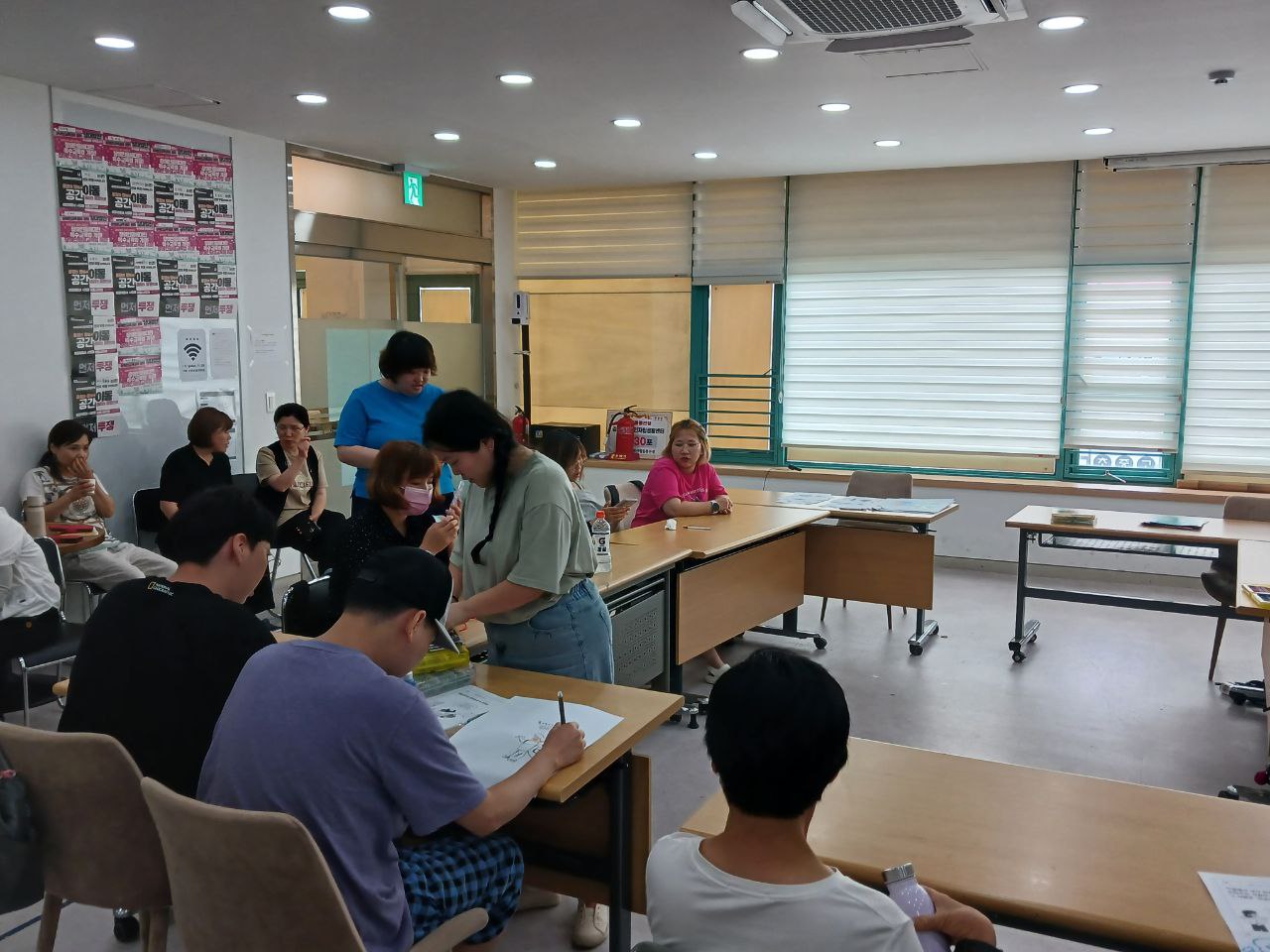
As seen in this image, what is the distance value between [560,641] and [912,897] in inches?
54.9

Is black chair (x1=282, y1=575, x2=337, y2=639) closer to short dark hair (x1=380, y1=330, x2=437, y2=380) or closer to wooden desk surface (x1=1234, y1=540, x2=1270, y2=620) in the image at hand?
short dark hair (x1=380, y1=330, x2=437, y2=380)

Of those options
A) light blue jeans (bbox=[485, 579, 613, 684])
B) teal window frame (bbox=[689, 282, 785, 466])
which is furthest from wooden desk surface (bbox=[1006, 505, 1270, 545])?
light blue jeans (bbox=[485, 579, 613, 684])

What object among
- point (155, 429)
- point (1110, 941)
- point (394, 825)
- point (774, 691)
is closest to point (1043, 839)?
point (1110, 941)

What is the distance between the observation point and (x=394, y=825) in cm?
178

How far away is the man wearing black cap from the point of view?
1.67 meters

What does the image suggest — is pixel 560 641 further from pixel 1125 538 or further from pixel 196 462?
pixel 1125 538

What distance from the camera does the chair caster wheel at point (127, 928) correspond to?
2.81 metres

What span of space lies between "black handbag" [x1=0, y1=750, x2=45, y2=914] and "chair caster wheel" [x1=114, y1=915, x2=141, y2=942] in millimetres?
857

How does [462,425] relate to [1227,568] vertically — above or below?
above

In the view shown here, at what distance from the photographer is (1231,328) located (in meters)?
7.05

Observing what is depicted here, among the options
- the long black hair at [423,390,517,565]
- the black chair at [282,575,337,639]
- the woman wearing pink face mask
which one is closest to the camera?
the long black hair at [423,390,517,565]

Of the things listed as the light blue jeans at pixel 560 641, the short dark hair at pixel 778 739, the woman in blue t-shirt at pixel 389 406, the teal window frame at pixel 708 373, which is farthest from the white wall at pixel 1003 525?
the short dark hair at pixel 778 739

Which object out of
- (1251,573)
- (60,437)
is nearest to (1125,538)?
(1251,573)

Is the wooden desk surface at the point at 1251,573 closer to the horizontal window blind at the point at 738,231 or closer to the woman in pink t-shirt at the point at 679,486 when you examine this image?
the woman in pink t-shirt at the point at 679,486
